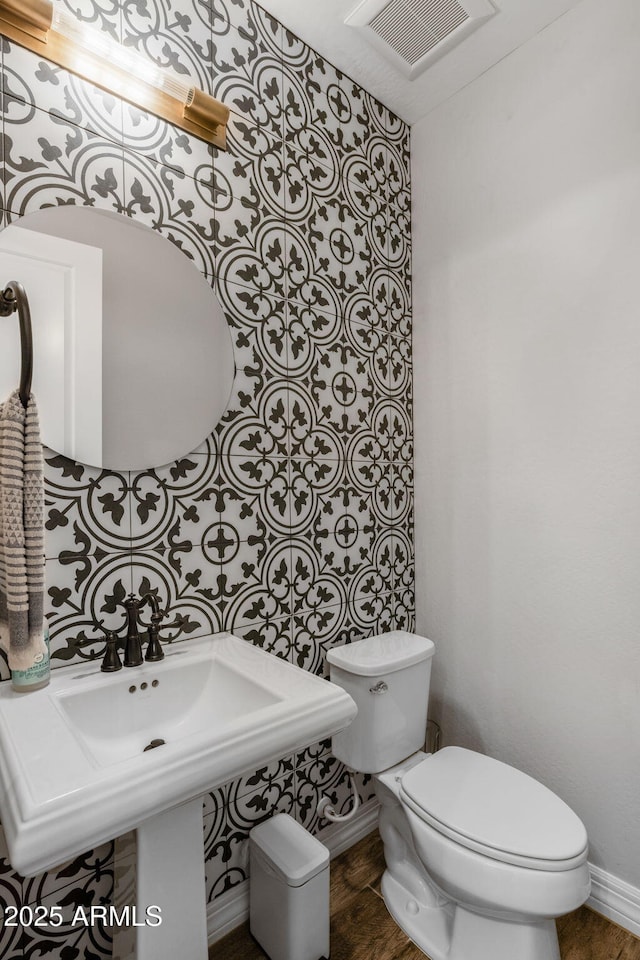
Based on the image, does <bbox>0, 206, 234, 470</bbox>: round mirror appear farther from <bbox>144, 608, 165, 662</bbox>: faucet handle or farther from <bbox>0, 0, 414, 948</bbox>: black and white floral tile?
<bbox>144, 608, 165, 662</bbox>: faucet handle

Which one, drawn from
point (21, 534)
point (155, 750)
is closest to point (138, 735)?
point (155, 750)

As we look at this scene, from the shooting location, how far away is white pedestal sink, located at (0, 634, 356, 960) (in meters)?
0.65

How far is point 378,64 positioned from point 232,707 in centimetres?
199

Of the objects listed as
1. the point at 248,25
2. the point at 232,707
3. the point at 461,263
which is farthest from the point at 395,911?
the point at 248,25

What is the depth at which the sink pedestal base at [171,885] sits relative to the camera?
0.85 meters

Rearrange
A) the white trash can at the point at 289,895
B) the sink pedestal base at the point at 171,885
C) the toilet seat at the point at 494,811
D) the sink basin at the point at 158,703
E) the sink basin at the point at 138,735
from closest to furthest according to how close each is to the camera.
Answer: the sink basin at the point at 138,735 → the sink pedestal base at the point at 171,885 → the sink basin at the point at 158,703 → the toilet seat at the point at 494,811 → the white trash can at the point at 289,895

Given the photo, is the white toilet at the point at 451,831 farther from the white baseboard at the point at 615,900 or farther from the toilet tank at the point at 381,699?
the white baseboard at the point at 615,900

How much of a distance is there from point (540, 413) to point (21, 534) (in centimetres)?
142

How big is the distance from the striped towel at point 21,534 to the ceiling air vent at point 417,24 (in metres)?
1.48

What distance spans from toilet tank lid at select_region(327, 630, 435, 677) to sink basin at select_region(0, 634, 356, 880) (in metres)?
0.35

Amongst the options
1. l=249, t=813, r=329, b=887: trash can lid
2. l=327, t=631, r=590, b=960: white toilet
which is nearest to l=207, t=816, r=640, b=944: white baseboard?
l=249, t=813, r=329, b=887: trash can lid

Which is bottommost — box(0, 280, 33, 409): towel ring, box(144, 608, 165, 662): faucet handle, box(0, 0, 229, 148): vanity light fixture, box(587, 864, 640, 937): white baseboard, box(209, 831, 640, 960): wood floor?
box(209, 831, 640, 960): wood floor

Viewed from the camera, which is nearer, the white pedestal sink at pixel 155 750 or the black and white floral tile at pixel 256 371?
the white pedestal sink at pixel 155 750

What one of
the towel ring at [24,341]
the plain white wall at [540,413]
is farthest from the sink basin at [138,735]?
the plain white wall at [540,413]
